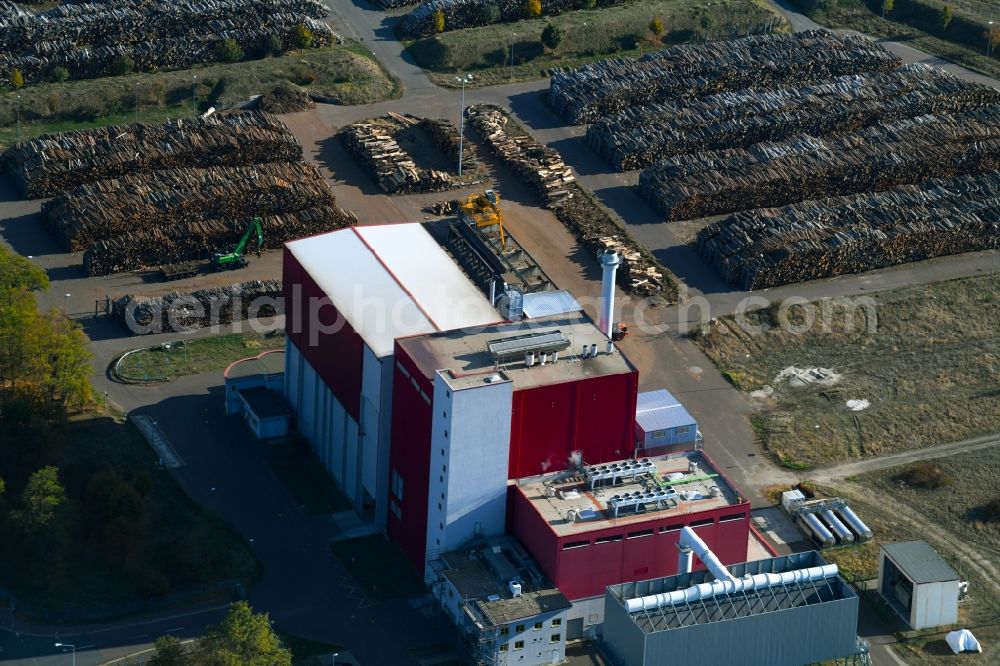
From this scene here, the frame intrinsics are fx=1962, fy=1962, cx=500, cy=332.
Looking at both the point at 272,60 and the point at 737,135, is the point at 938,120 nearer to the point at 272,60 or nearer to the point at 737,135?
the point at 737,135

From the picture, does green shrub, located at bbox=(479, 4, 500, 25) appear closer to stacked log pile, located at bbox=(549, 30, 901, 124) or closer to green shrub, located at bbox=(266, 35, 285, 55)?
stacked log pile, located at bbox=(549, 30, 901, 124)

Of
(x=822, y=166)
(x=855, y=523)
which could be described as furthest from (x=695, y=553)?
(x=822, y=166)

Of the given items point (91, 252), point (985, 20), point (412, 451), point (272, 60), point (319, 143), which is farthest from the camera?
point (985, 20)

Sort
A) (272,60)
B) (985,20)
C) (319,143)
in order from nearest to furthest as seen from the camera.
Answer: (319,143), (272,60), (985,20)

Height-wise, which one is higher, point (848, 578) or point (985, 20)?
point (985, 20)

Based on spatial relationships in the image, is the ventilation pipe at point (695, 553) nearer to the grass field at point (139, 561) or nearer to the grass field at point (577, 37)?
the grass field at point (139, 561)

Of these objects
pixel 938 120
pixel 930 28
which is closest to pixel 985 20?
pixel 930 28

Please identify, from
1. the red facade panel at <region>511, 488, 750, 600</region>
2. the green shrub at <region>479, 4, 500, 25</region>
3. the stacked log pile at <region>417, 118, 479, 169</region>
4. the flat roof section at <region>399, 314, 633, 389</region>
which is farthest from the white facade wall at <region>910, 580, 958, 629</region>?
the green shrub at <region>479, 4, 500, 25</region>
